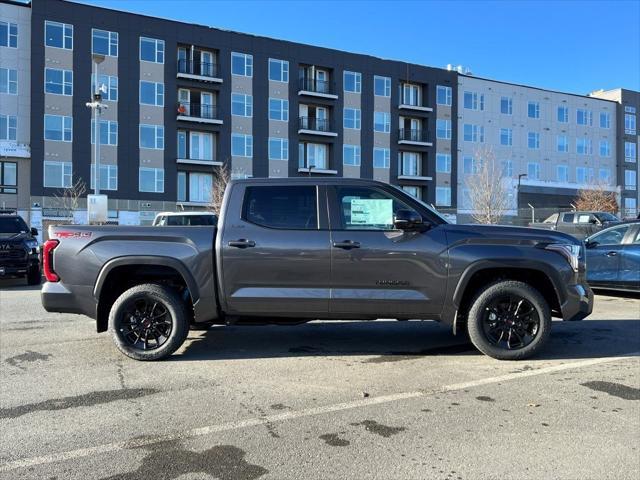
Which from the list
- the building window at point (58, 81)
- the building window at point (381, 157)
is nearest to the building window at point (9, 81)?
the building window at point (58, 81)

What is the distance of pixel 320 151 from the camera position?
5306 cm

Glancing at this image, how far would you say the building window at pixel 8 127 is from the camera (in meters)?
42.2

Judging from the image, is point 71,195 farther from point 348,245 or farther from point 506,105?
point 506,105

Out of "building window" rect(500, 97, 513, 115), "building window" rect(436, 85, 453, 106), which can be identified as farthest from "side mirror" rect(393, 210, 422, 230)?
"building window" rect(500, 97, 513, 115)

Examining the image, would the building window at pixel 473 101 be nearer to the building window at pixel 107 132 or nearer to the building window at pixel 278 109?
the building window at pixel 278 109

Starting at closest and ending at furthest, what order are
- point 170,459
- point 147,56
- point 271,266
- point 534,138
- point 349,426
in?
point 170,459
point 349,426
point 271,266
point 147,56
point 534,138

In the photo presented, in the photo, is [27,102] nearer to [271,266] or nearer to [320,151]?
[320,151]

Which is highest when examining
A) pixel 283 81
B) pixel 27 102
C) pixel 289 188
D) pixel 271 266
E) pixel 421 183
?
pixel 283 81

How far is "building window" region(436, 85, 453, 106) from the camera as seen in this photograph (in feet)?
191

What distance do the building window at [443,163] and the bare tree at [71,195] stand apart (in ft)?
111

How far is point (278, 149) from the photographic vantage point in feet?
166

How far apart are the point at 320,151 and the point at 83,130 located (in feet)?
67.5

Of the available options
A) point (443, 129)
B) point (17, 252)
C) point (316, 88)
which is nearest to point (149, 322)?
point (17, 252)

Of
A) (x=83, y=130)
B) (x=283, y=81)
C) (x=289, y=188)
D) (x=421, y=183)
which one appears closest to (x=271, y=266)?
(x=289, y=188)
